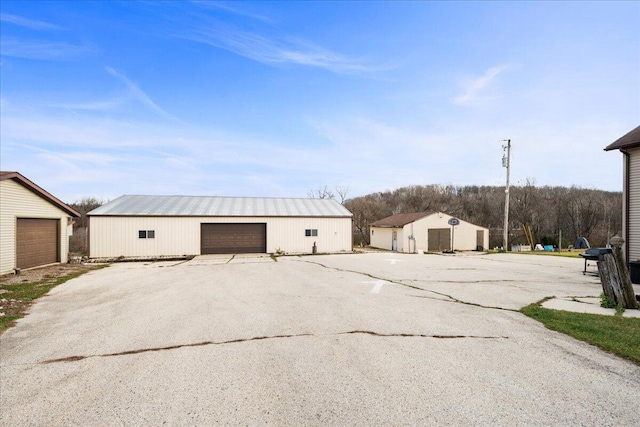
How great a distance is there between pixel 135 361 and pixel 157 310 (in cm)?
301

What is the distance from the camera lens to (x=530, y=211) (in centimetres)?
4353

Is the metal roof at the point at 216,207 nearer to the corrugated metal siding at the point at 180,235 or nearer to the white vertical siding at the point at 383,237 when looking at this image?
the corrugated metal siding at the point at 180,235

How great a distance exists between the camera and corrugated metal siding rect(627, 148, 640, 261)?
38.9 feet

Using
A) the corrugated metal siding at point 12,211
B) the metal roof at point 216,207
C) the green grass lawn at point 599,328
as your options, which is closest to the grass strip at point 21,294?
the corrugated metal siding at point 12,211

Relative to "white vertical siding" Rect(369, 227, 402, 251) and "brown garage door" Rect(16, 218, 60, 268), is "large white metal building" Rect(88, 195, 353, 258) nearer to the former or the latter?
"brown garage door" Rect(16, 218, 60, 268)

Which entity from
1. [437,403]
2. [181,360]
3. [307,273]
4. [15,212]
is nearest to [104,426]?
[181,360]

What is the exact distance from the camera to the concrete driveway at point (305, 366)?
10.5 ft

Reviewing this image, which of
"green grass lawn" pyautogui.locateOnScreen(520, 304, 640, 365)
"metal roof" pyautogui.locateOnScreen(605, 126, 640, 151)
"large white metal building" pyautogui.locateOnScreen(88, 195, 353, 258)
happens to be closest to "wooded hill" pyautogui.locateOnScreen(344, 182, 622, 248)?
"large white metal building" pyautogui.locateOnScreen(88, 195, 353, 258)

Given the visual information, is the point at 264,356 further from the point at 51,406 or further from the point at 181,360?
the point at 51,406

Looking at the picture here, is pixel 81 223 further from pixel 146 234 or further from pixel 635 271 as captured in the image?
pixel 635 271

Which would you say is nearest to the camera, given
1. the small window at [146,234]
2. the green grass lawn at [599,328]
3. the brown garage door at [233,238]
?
the green grass lawn at [599,328]

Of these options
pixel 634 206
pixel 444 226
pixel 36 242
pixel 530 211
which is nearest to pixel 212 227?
pixel 36 242

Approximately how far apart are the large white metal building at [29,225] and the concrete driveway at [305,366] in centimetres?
806

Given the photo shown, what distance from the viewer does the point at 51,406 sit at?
3412mm
